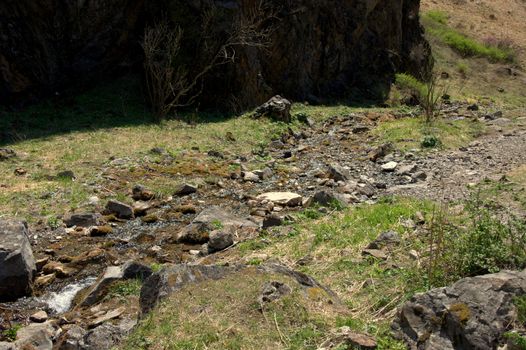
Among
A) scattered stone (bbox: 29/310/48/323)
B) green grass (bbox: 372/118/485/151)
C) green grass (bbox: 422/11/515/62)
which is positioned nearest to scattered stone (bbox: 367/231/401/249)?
scattered stone (bbox: 29/310/48/323)

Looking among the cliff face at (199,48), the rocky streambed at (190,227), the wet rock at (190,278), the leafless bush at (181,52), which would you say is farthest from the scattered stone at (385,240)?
the cliff face at (199,48)

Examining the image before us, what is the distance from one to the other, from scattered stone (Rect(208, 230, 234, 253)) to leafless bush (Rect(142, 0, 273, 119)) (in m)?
9.16

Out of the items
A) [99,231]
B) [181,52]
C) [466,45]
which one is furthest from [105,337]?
[466,45]

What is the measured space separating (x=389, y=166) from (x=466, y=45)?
Result: 23.1 meters

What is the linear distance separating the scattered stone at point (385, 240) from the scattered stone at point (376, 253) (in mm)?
139

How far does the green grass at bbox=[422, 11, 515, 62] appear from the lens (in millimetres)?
32125

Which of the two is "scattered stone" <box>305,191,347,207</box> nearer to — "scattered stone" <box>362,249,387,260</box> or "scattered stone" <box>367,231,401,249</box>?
"scattered stone" <box>367,231,401,249</box>

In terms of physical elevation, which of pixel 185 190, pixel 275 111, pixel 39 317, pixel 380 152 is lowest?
pixel 275 111

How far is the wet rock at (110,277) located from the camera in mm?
6059

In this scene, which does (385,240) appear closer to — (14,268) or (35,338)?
(35,338)

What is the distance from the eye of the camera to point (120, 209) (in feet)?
30.2

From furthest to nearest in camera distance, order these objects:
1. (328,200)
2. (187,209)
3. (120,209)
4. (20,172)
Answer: (20,172) → (187,209) → (120,209) → (328,200)

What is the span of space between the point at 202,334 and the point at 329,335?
887 millimetres

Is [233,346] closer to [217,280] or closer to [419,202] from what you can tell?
[217,280]
